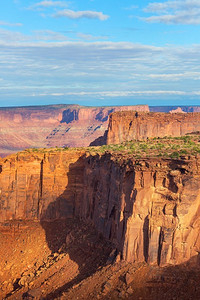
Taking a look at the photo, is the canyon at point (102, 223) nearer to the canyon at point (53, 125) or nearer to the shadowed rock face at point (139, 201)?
the shadowed rock face at point (139, 201)

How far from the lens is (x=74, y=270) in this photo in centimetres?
3027

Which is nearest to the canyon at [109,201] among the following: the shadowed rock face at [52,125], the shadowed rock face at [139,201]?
the shadowed rock face at [139,201]

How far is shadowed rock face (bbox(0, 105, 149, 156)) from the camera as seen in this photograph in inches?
5901

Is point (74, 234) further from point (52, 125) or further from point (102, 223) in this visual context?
point (52, 125)

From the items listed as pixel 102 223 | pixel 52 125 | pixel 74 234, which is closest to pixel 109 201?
pixel 102 223

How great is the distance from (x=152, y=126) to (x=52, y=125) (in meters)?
88.5

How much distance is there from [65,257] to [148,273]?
7668 mm

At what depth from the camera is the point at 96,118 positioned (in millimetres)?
158250

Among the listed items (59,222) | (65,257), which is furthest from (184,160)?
(59,222)

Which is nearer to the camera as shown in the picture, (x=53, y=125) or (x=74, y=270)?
(x=74, y=270)

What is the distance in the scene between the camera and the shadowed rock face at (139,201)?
86.8 feet

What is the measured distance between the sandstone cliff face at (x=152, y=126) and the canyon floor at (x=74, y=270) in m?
39.5

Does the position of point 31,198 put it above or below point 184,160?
below

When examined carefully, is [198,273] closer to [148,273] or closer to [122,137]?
[148,273]
